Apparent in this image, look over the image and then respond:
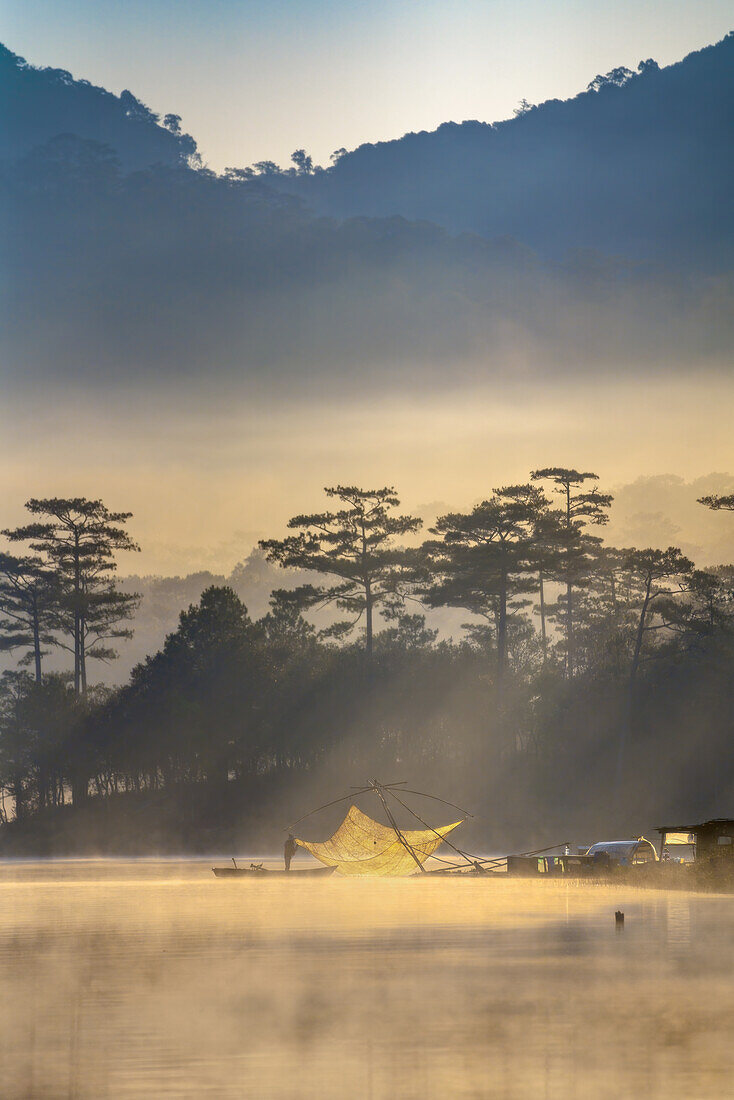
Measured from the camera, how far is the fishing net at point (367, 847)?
89438 mm

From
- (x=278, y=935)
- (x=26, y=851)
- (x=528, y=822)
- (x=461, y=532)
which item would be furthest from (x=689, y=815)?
(x=278, y=935)

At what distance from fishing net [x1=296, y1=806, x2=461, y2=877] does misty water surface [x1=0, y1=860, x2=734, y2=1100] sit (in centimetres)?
2440

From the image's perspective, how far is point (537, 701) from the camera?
144m

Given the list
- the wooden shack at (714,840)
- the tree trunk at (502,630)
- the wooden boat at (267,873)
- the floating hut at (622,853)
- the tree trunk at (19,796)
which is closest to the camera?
the wooden shack at (714,840)

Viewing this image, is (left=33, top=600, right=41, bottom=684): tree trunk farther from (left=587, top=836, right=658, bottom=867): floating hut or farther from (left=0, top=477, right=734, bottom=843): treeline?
(left=587, top=836, right=658, bottom=867): floating hut

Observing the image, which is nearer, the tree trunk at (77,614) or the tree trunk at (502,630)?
the tree trunk at (502,630)

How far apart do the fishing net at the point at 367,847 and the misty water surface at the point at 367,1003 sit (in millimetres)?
24401

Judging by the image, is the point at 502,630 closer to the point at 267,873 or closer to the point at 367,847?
the point at 267,873

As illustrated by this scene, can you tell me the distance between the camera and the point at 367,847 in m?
89.9

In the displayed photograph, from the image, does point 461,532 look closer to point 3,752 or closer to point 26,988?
point 3,752

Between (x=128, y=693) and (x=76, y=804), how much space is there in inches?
428

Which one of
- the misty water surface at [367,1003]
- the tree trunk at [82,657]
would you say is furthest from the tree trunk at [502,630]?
the misty water surface at [367,1003]

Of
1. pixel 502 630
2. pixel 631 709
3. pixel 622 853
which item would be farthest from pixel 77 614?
pixel 622 853

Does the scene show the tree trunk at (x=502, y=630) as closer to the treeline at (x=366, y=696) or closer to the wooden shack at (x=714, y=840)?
the treeline at (x=366, y=696)
